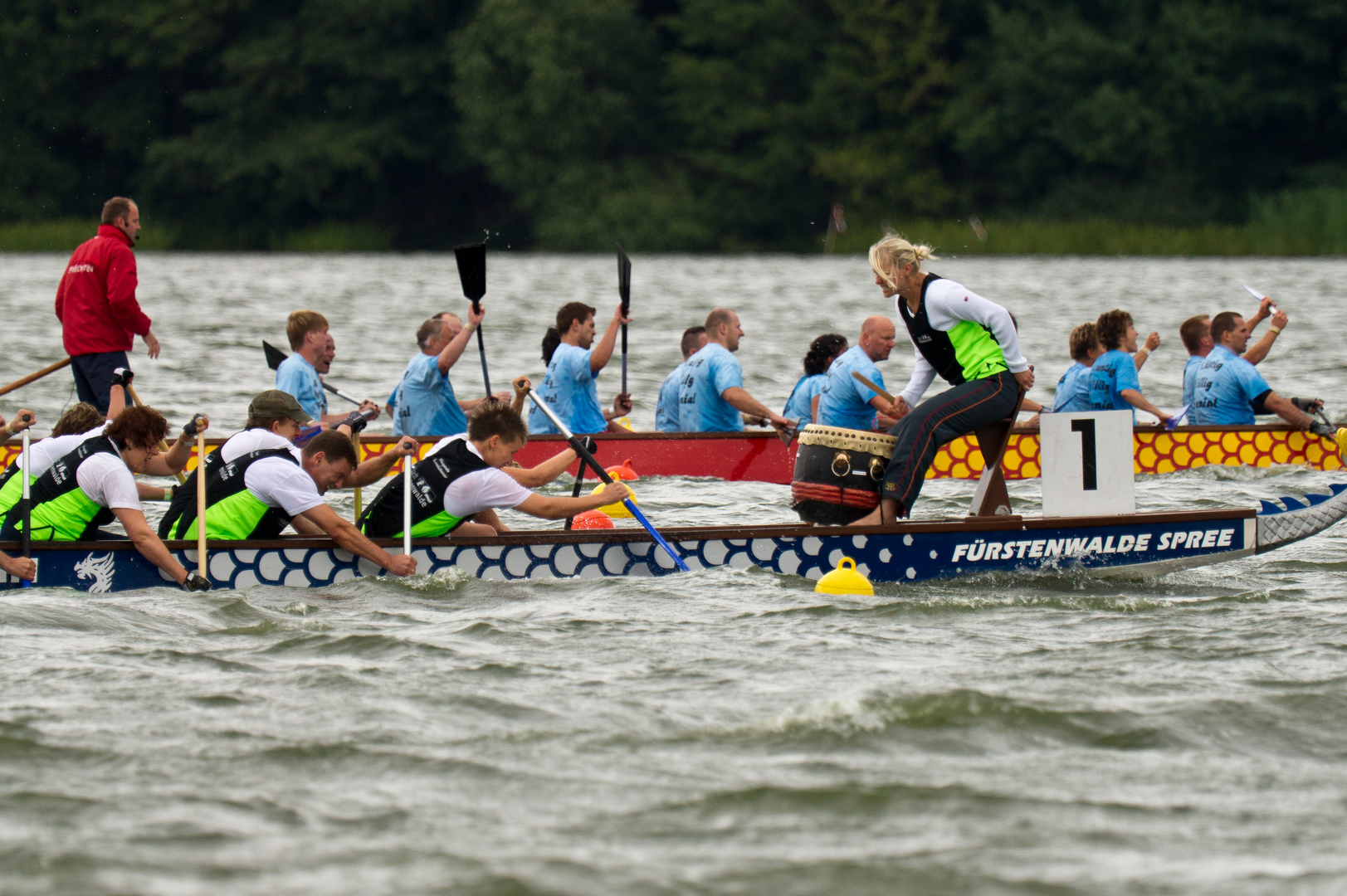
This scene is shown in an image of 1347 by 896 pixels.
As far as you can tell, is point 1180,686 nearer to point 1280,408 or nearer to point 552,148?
point 1280,408

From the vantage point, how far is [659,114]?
166ft

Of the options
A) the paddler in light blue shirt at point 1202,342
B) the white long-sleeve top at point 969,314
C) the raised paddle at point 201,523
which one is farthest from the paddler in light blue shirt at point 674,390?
the raised paddle at point 201,523

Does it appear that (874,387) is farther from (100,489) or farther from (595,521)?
(100,489)

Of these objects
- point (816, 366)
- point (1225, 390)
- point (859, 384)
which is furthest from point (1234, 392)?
point (859, 384)

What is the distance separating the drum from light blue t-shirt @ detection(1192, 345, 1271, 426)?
4.88 m

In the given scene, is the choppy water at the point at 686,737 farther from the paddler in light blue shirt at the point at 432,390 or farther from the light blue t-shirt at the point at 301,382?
the paddler in light blue shirt at the point at 432,390

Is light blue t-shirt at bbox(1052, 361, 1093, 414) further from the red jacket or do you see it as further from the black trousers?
the black trousers

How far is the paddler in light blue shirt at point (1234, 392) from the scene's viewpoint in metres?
11.0

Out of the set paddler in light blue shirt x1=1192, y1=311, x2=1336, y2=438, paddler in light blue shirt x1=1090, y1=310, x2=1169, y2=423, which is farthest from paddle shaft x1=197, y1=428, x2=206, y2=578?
paddler in light blue shirt x1=1192, y1=311, x2=1336, y2=438

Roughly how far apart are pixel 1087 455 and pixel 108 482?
13.8ft

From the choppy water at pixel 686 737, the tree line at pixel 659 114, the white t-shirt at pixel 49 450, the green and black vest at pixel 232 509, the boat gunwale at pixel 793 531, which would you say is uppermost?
the tree line at pixel 659 114

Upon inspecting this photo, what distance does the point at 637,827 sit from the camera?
4.48 meters

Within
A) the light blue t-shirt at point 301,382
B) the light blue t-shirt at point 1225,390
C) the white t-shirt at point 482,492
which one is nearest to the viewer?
the white t-shirt at point 482,492

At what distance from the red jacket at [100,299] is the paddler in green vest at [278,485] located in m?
3.02
